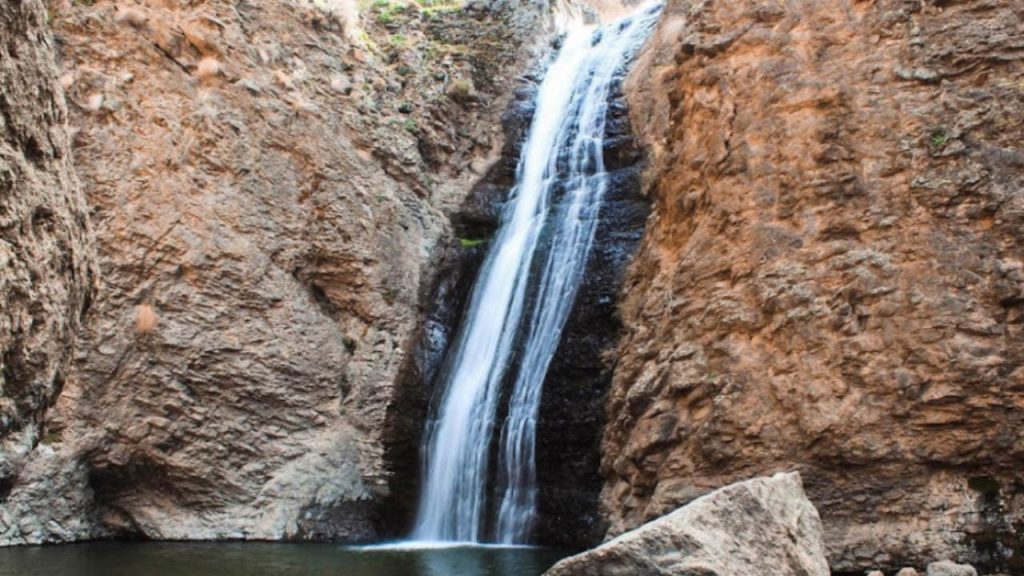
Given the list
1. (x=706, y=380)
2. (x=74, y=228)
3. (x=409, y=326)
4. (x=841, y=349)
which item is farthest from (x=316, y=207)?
(x=74, y=228)

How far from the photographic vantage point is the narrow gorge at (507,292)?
26.0 ft

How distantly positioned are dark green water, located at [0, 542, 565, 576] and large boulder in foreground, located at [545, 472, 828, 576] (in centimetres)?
514

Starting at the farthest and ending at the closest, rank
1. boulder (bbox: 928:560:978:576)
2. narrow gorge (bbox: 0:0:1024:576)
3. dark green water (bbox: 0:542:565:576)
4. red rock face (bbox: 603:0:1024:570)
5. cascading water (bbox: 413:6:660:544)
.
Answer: cascading water (bbox: 413:6:660:544), dark green water (bbox: 0:542:565:576), red rock face (bbox: 603:0:1024:570), narrow gorge (bbox: 0:0:1024:576), boulder (bbox: 928:560:978:576)

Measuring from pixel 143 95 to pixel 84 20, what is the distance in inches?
62.5

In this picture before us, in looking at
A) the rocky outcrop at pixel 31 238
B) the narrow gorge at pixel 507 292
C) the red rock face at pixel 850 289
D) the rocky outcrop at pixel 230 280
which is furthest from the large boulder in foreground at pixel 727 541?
the rocky outcrop at pixel 230 280

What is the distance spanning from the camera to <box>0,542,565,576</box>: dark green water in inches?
365

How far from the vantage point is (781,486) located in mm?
4824

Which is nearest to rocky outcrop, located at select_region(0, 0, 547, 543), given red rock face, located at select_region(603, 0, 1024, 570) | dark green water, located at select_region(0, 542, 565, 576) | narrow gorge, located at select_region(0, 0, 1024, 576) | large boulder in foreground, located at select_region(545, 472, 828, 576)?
narrow gorge, located at select_region(0, 0, 1024, 576)

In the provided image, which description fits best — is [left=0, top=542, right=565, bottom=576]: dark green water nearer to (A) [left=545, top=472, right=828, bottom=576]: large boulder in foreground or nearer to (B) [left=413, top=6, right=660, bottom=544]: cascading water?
(B) [left=413, top=6, right=660, bottom=544]: cascading water

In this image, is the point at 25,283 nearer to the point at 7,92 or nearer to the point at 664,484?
the point at 7,92

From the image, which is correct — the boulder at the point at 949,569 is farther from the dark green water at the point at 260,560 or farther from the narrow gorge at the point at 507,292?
the dark green water at the point at 260,560

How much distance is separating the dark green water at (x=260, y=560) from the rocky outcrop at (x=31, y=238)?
5694 millimetres

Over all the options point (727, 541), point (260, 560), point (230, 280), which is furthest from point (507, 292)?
point (727, 541)

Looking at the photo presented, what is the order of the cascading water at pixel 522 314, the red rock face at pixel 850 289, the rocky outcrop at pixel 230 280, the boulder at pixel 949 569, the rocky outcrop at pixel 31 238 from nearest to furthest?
the rocky outcrop at pixel 31 238 → the boulder at pixel 949 569 → the red rock face at pixel 850 289 → the rocky outcrop at pixel 230 280 → the cascading water at pixel 522 314
